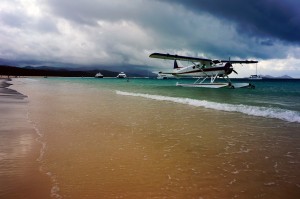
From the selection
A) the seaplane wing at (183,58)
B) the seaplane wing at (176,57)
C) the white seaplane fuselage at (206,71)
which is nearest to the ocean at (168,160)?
the seaplane wing at (176,57)

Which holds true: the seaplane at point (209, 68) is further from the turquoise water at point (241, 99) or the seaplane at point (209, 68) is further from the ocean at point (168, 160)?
the ocean at point (168, 160)

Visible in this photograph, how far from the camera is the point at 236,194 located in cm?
360

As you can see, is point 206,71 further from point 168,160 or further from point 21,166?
point 21,166

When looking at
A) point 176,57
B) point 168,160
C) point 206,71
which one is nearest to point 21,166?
point 168,160

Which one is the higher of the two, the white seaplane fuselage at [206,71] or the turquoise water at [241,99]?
the white seaplane fuselage at [206,71]

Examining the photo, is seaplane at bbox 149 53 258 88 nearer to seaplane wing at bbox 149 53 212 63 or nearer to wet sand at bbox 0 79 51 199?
seaplane wing at bbox 149 53 212 63

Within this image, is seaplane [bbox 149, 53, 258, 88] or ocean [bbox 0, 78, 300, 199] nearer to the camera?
ocean [bbox 0, 78, 300, 199]

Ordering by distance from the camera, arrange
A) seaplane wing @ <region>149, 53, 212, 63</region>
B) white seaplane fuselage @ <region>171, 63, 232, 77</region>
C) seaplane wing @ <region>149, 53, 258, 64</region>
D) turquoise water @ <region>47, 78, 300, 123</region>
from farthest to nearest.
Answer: white seaplane fuselage @ <region>171, 63, 232, 77</region> → seaplane wing @ <region>149, 53, 258, 64</region> → seaplane wing @ <region>149, 53, 212, 63</region> → turquoise water @ <region>47, 78, 300, 123</region>

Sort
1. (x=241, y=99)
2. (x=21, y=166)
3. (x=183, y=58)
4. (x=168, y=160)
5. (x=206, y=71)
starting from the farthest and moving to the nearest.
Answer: (x=206, y=71)
(x=183, y=58)
(x=241, y=99)
(x=168, y=160)
(x=21, y=166)

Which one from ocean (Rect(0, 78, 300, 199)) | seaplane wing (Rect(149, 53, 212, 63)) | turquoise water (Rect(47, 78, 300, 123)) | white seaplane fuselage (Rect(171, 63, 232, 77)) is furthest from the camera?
white seaplane fuselage (Rect(171, 63, 232, 77))

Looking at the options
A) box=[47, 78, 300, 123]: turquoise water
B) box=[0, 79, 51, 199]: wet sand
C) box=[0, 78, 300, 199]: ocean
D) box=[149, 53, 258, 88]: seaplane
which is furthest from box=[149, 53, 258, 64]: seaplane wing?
box=[0, 79, 51, 199]: wet sand

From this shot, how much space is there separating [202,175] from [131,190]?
125 cm

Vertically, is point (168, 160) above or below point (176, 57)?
below

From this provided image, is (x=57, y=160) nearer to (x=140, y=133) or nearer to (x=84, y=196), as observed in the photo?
(x=84, y=196)
